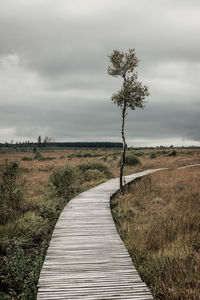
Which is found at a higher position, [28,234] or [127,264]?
[127,264]

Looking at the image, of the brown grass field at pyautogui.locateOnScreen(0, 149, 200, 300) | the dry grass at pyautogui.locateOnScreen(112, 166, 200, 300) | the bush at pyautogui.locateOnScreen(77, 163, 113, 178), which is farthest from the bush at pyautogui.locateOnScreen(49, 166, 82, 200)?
the bush at pyautogui.locateOnScreen(77, 163, 113, 178)

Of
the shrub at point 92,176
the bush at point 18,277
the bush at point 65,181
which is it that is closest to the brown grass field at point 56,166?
the bush at point 65,181

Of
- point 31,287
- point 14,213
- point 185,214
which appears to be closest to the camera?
point 31,287

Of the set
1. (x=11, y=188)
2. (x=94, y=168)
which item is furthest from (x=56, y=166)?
(x=11, y=188)

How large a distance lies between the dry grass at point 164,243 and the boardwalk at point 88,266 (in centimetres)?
50

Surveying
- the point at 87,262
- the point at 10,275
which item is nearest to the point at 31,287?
the point at 10,275

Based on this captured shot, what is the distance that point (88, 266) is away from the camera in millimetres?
4191

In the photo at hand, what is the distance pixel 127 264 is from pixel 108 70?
964 cm

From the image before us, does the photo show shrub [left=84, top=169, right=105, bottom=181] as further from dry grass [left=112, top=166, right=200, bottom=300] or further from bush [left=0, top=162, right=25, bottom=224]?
bush [left=0, top=162, right=25, bottom=224]

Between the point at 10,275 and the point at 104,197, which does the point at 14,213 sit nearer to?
the point at 104,197

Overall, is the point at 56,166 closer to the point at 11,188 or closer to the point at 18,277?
the point at 11,188

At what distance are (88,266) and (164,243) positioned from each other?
253 centimetres

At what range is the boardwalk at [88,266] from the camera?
335 cm

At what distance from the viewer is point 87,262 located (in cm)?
436
